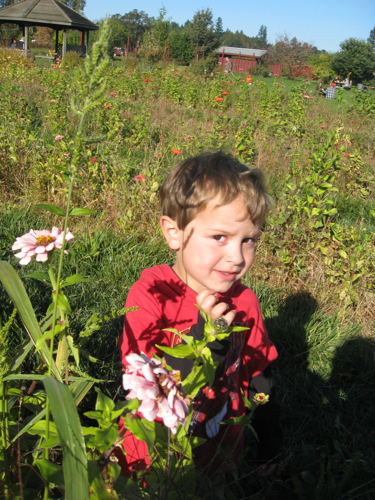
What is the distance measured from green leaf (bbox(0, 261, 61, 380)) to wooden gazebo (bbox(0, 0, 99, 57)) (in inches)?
1098

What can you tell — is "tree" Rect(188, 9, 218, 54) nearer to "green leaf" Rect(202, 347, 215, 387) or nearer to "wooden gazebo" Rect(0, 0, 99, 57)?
"wooden gazebo" Rect(0, 0, 99, 57)

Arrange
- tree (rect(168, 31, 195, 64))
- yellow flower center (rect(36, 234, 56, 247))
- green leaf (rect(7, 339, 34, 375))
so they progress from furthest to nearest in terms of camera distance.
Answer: tree (rect(168, 31, 195, 64)) → green leaf (rect(7, 339, 34, 375)) → yellow flower center (rect(36, 234, 56, 247))

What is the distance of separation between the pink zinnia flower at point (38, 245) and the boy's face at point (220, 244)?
482 millimetres

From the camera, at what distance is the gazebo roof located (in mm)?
24875

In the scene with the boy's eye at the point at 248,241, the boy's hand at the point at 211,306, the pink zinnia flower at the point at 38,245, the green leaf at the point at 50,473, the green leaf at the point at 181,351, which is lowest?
the green leaf at the point at 50,473

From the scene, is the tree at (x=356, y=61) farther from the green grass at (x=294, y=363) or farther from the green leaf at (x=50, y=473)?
the green leaf at (x=50, y=473)

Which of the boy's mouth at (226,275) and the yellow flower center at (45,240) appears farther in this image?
the boy's mouth at (226,275)

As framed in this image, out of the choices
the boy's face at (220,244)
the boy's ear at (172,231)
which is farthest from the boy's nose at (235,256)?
the boy's ear at (172,231)

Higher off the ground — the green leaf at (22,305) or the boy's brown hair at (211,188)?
the boy's brown hair at (211,188)

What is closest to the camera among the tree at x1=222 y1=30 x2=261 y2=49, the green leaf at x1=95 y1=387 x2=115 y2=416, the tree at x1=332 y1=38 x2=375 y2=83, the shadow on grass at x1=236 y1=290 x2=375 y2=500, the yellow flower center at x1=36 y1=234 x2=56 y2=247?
the green leaf at x1=95 y1=387 x2=115 y2=416

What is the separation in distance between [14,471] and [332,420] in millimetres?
1579

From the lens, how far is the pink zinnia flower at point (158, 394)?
625 mm

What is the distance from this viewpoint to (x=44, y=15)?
2538 centimetres

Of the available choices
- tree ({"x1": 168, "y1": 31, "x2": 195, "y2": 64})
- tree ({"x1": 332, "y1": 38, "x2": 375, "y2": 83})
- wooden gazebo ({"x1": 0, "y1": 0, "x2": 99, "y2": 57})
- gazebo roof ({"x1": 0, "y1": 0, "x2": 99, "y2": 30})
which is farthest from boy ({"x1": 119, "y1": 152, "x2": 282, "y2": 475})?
tree ({"x1": 168, "y1": 31, "x2": 195, "y2": 64})
